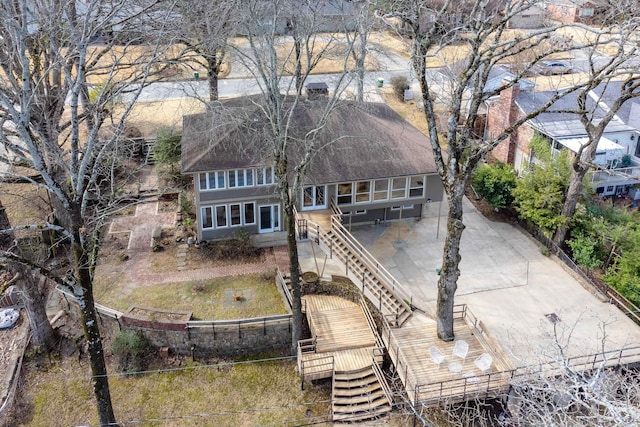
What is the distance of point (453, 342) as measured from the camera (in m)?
19.9

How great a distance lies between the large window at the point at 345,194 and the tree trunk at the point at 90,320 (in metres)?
11.8

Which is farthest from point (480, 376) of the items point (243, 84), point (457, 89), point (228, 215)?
point (243, 84)

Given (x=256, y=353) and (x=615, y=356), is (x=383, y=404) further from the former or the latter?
(x=615, y=356)

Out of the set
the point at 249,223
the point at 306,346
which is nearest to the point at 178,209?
the point at 249,223

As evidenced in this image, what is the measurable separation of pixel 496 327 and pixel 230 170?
12383mm

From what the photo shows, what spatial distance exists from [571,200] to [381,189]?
8.28 m

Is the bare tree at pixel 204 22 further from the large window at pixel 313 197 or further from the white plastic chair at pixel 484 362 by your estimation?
the white plastic chair at pixel 484 362

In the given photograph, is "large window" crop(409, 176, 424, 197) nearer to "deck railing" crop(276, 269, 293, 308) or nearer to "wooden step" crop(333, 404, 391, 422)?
"deck railing" crop(276, 269, 293, 308)

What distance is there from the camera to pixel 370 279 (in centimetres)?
2206

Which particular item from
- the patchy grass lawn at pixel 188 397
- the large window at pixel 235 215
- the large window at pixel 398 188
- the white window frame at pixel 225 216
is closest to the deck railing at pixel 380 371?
the patchy grass lawn at pixel 188 397

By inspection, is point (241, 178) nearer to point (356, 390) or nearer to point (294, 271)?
point (294, 271)

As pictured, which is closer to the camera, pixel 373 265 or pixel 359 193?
pixel 373 265

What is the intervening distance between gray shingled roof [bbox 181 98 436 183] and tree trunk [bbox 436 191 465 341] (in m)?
6.47

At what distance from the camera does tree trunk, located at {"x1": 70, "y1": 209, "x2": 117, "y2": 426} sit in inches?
609
